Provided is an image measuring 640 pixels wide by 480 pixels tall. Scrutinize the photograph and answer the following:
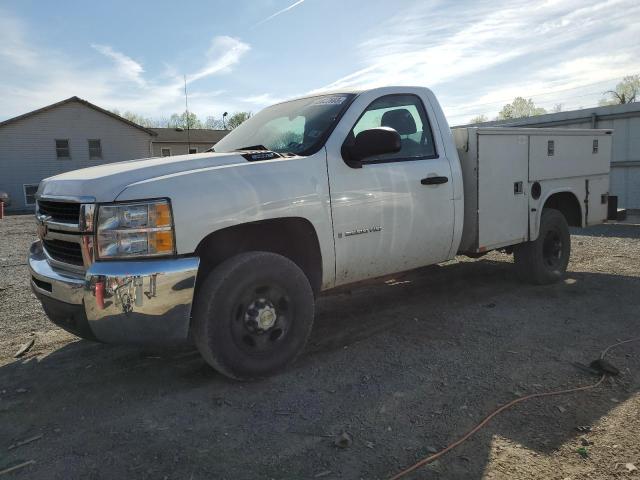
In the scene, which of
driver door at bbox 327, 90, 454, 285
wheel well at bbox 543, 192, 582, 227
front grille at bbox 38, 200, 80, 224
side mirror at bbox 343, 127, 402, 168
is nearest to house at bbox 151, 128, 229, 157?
wheel well at bbox 543, 192, 582, 227

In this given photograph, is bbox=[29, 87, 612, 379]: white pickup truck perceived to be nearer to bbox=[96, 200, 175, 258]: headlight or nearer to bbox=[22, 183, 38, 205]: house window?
bbox=[96, 200, 175, 258]: headlight

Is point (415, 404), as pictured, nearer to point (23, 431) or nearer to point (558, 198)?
point (23, 431)

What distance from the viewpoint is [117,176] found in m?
3.20

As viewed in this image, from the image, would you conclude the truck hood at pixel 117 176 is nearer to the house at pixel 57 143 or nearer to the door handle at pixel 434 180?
the door handle at pixel 434 180

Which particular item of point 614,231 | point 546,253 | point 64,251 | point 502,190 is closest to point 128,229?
point 64,251

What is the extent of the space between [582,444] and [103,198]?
304 centimetres

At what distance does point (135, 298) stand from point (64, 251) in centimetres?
77

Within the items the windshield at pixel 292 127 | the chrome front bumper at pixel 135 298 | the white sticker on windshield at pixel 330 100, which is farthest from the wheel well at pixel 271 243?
the white sticker on windshield at pixel 330 100

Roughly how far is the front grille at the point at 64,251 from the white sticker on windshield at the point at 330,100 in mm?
2269

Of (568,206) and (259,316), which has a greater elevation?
(568,206)

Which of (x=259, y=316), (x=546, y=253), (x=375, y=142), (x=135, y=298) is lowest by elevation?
(x=546, y=253)

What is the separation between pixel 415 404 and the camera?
318 centimetres

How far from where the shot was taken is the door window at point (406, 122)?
4336 mm

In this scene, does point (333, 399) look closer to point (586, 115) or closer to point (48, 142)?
point (586, 115)
